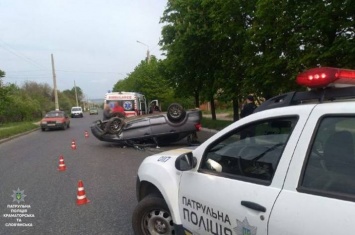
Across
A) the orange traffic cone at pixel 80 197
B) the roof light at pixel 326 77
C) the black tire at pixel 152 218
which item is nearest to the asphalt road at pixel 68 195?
the orange traffic cone at pixel 80 197

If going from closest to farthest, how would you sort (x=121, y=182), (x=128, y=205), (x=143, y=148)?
1. (x=128, y=205)
2. (x=121, y=182)
3. (x=143, y=148)

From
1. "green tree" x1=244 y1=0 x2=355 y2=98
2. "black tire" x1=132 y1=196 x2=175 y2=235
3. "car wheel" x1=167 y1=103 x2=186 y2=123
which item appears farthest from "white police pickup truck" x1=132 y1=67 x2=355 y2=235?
→ "car wheel" x1=167 y1=103 x2=186 y2=123

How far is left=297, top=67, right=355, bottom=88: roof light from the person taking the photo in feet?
7.66

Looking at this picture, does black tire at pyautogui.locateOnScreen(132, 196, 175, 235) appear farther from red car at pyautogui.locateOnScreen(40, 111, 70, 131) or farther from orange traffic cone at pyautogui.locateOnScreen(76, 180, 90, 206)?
red car at pyautogui.locateOnScreen(40, 111, 70, 131)

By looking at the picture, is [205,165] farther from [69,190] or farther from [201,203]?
[69,190]

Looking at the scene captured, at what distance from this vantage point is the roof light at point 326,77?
2336mm

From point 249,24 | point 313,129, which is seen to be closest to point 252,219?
point 313,129

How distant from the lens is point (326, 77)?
2.35m

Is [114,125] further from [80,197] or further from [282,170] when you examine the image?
[282,170]

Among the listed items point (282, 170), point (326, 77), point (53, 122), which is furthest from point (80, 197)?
point (53, 122)

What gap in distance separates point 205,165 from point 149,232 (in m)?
1.27

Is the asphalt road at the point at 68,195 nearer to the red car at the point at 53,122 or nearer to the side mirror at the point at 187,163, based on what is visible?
the side mirror at the point at 187,163

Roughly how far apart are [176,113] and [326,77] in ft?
33.4

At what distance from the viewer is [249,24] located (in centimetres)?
1591
